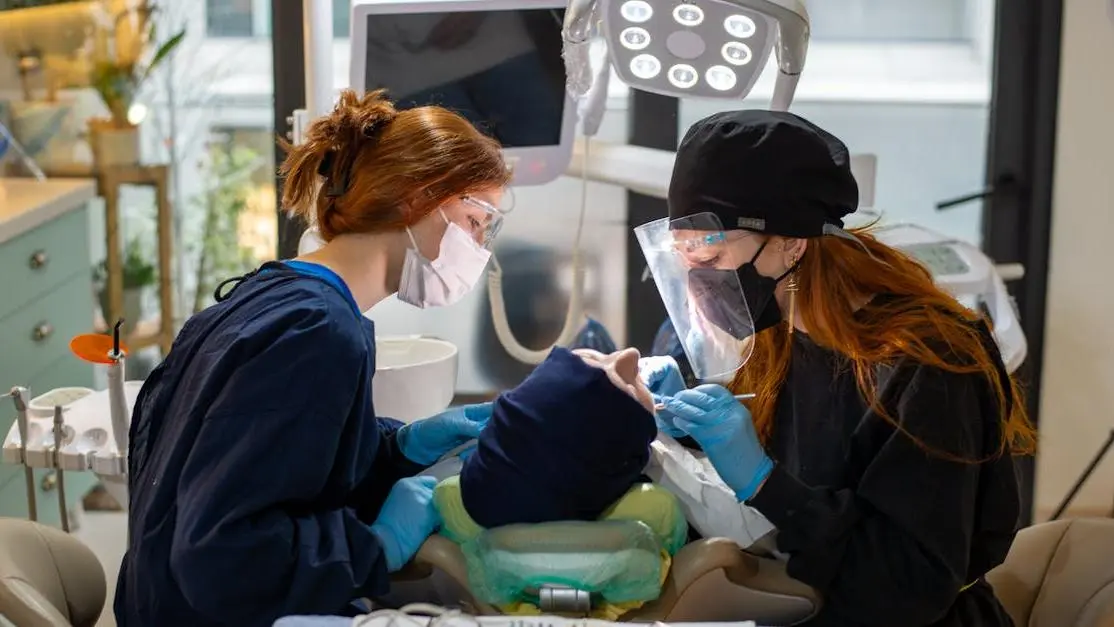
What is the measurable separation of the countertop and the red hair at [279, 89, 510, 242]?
1.40 meters

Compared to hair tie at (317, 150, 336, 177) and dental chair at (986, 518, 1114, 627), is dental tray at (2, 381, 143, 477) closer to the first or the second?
hair tie at (317, 150, 336, 177)

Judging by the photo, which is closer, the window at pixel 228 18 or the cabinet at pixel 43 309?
the cabinet at pixel 43 309

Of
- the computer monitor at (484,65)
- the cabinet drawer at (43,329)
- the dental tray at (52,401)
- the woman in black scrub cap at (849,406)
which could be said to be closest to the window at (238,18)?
the cabinet drawer at (43,329)

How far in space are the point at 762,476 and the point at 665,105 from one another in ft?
5.76

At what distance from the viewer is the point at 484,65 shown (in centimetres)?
244

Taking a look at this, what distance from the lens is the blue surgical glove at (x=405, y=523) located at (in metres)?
1.61

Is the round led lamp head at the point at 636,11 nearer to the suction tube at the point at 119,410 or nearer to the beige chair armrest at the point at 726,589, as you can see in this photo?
the beige chair armrest at the point at 726,589

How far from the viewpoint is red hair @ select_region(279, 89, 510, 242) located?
173 cm

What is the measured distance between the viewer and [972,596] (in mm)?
1775

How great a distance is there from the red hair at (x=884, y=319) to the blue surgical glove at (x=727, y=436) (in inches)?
6.4

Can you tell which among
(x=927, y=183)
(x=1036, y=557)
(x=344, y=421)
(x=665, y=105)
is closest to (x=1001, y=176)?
(x=927, y=183)

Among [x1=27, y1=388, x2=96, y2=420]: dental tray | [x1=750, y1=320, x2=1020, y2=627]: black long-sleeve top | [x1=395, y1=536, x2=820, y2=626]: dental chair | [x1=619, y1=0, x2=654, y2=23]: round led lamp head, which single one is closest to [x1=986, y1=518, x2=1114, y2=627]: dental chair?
[x1=750, y1=320, x2=1020, y2=627]: black long-sleeve top

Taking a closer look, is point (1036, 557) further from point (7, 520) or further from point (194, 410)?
point (7, 520)

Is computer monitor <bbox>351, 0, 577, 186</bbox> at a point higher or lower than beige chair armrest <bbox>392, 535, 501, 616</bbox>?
higher
